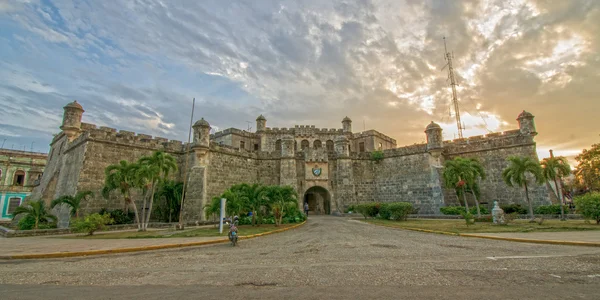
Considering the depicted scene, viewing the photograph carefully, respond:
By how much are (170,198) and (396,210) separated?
1729 cm

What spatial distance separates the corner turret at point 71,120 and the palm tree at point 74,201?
6.04 metres

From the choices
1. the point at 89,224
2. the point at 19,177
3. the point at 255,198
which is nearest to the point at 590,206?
the point at 255,198

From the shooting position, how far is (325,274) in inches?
231

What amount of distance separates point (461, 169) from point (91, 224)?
931 inches

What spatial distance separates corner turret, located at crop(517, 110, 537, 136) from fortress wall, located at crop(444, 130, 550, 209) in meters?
0.48

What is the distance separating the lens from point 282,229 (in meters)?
15.5

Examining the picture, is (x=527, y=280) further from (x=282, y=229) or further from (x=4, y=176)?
(x=4, y=176)

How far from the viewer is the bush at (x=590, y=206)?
13695 millimetres

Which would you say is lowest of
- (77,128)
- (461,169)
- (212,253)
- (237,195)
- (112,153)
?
(212,253)

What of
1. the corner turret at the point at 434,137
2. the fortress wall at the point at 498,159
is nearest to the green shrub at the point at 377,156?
the corner turret at the point at 434,137

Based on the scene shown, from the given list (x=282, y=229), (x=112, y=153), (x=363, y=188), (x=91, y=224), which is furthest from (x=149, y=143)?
(x=363, y=188)

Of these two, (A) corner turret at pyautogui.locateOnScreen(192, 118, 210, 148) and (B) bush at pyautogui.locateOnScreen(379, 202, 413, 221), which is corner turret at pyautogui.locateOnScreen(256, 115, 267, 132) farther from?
(B) bush at pyautogui.locateOnScreen(379, 202, 413, 221)

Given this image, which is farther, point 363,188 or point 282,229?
point 363,188

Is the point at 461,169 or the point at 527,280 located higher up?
the point at 461,169
